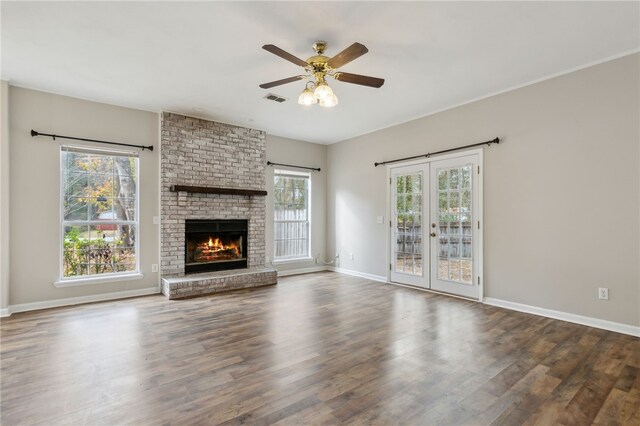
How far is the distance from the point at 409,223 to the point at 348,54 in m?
3.50

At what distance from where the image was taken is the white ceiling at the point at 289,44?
258 cm

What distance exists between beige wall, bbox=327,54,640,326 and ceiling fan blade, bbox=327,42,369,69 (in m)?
2.69

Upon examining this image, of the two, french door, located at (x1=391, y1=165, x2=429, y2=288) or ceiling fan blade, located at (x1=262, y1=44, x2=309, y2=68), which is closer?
ceiling fan blade, located at (x1=262, y1=44, x2=309, y2=68)

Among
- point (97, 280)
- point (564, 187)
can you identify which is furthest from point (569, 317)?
point (97, 280)

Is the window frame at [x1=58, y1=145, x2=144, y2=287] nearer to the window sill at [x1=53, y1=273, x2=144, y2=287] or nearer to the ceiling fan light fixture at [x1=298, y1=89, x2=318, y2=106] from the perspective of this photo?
the window sill at [x1=53, y1=273, x2=144, y2=287]

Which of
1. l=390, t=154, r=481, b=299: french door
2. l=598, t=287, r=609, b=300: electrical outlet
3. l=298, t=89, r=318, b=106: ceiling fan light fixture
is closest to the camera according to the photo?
l=298, t=89, r=318, b=106: ceiling fan light fixture

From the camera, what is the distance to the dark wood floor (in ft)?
6.51

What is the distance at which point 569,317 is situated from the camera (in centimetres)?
366

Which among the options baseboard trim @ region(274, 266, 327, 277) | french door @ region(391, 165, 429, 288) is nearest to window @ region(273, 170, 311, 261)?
baseboard trim @ region(274, 266, 327, 277)

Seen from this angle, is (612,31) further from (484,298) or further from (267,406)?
(267,406)

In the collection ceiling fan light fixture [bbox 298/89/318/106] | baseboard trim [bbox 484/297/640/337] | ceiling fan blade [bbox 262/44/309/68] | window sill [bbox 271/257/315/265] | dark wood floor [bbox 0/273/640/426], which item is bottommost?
dark wood floor [bbox 0/273/640/426]

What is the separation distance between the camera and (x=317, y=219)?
23.1 feet

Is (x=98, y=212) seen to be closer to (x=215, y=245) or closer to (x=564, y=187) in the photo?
(x=215, y=245)

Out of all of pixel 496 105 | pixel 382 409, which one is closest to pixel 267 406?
pixel 382 409
